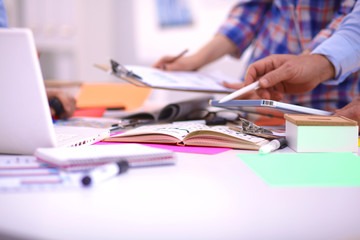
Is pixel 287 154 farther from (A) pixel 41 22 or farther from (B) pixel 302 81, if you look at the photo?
(A) pixel 41 22

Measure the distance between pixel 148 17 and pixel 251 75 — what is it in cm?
226

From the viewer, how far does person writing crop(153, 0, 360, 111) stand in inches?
42.1

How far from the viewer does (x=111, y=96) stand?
1.41m

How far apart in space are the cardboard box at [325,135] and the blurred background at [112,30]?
2106 mm

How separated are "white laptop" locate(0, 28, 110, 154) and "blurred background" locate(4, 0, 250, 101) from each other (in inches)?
86.7

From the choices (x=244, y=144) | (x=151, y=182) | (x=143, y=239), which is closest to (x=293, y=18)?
(x=244, y=144)

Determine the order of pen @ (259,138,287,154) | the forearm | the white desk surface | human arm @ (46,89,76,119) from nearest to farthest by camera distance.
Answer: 1. the white desk surface
2. pen @ (259,138,287,154)
3. human arm @ (46,89,76,119)
4. the forearm

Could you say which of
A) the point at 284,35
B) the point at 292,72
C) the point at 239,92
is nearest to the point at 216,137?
the point at 239,92

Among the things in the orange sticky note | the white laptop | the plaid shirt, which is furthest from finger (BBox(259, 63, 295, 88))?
the orange sticky note

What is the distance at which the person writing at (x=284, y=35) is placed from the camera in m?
1.07

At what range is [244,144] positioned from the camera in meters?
0.63

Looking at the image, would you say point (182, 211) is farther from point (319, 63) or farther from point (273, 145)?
point (319, 63)

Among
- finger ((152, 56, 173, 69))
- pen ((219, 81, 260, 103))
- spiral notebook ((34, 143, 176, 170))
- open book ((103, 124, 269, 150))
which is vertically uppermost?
finger ((152, 56, 173, 69))

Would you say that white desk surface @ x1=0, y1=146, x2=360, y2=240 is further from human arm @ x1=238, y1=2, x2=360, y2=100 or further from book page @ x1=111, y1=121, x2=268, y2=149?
human arm @ x1=238, y1=2, x2=360, y2=100
